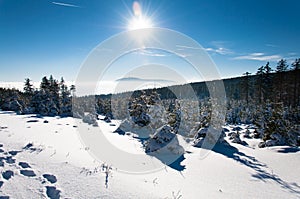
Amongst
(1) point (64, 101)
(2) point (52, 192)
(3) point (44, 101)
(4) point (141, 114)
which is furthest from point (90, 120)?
(2) point (52, 192)

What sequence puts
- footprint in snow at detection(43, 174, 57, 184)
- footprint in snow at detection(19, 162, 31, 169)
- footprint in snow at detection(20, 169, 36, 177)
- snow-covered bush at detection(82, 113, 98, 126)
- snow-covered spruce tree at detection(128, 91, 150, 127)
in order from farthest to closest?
1. snow-covered bush at detection(82, 113, 98, 126)
2. snow-covered spruce tree at detection(128, 91, 150, 127)
3. footprint in snow at detection(19, 162, 31, 169)
4. footprint in snow at detection(20, 169, 36, 177)
5. footprint in snow at detection(43, 174, 57, 184)

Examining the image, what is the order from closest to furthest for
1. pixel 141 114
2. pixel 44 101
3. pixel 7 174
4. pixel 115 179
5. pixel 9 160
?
pixel 7 174 < pixel 115 179 < pixel 9 160 < pixel 141 114 < pixel 44 101

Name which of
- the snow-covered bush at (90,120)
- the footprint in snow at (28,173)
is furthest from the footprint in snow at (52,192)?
the snow-covered bush at (90,120)

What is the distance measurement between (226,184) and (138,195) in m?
4.04

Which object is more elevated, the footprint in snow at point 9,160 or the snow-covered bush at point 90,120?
the footprint in snow at point 9,160

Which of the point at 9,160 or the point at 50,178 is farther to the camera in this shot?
the point at 9,160

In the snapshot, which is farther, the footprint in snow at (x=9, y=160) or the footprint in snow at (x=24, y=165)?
the footprint in snow at (x=9, y=160)

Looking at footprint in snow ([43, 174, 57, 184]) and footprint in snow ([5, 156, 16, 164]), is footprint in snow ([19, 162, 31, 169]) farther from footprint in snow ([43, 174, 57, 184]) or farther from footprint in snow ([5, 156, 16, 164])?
footprint in snow ([43, 174, 57, 184])

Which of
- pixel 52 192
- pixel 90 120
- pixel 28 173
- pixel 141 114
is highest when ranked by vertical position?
pixel 141 114

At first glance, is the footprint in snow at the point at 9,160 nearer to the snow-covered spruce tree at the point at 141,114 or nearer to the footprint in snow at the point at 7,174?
the footprint in snow at the point at 7,174

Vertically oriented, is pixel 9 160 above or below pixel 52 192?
above

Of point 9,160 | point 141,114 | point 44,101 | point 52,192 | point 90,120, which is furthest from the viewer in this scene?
point 44,101

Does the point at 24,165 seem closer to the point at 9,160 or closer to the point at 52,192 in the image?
the point at 9,160

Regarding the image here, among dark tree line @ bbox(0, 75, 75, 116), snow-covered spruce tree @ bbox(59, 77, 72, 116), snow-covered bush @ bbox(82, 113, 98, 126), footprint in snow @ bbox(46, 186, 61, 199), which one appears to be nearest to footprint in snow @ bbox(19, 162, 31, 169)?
footprint in snow @ bbox(46, 186, 61, 199)
